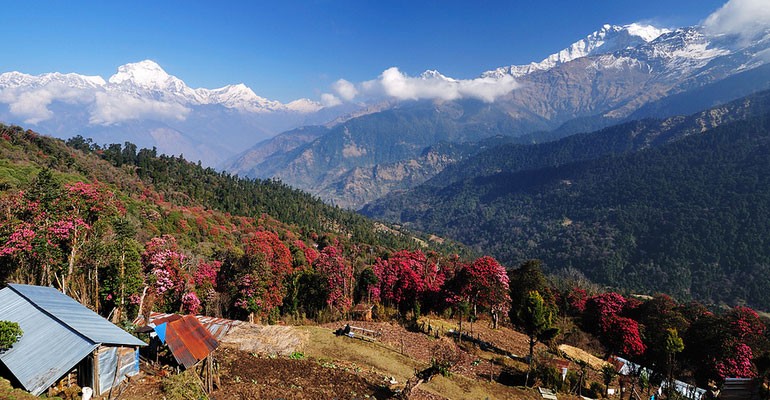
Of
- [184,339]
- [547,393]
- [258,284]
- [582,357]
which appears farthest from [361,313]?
[184,339]

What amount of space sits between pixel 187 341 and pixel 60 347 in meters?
4.54

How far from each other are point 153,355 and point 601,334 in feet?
124

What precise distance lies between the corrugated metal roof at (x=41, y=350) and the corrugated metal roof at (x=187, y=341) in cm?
315

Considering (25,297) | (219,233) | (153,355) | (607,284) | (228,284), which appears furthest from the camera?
(607,284)

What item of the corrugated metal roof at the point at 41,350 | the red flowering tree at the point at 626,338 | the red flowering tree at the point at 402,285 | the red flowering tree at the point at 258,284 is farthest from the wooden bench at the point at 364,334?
the red flowering tree at the point at 626,338

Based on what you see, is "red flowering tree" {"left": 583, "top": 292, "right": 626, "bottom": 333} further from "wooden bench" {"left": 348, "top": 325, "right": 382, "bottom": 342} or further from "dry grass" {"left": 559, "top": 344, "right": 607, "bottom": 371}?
"wooden bench" {"left": 348, "top": 325, "right": 382, "bottom": 342}

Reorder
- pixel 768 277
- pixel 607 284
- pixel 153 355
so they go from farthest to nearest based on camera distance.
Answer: pixel 607 284
pixel 768 277
pixel 153 355

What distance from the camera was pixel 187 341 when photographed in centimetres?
1738

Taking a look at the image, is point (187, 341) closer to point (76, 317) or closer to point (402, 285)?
point (76, 317)

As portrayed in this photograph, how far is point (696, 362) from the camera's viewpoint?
3153cm

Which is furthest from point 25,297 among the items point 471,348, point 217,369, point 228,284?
point 471,348

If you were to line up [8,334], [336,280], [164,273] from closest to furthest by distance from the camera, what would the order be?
[8,334] → [164,273] → [336,280]

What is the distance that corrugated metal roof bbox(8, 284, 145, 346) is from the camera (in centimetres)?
1529

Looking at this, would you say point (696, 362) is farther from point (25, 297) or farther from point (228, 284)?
point (25, 297)
